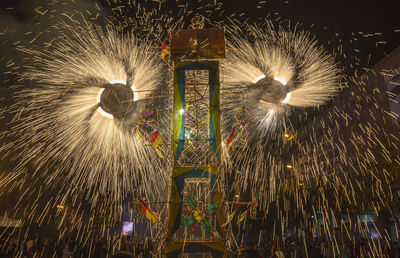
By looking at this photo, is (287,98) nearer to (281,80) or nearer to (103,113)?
(281,80)

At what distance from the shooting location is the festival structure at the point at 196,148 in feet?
23.2

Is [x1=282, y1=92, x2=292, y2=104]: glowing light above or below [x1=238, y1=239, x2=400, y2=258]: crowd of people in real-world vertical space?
above

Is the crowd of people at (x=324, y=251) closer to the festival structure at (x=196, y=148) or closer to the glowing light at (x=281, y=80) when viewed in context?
the festival structure at (x=196, y=148)

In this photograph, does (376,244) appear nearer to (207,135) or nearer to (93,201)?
(207,135)

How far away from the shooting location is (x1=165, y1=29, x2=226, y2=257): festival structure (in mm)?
7066

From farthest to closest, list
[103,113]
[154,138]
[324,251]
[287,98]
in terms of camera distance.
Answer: [324,251]
[287,98]
[103,113]
[154,138]

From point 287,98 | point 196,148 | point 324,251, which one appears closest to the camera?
point 196,148

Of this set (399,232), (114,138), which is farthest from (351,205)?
(114,138)

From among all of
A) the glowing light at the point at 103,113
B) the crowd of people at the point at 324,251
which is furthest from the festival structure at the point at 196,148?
the crowd of people at the point at 324,251

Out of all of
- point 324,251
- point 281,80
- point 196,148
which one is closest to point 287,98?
point 281,80

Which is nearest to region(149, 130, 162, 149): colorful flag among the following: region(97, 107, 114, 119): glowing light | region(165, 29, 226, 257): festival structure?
region(165, 29, 226, 257): festival structure

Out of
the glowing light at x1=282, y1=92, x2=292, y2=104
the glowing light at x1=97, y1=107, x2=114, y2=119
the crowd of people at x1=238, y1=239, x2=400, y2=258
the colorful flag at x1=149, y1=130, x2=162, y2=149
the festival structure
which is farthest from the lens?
the crowd of people at x1=238, y1=239, x2=400, y2=258

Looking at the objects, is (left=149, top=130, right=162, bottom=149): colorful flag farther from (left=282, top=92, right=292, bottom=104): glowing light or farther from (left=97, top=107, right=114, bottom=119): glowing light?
(left=282, top=92, right=292, bottom=104): glowing light

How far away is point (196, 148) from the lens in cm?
779
